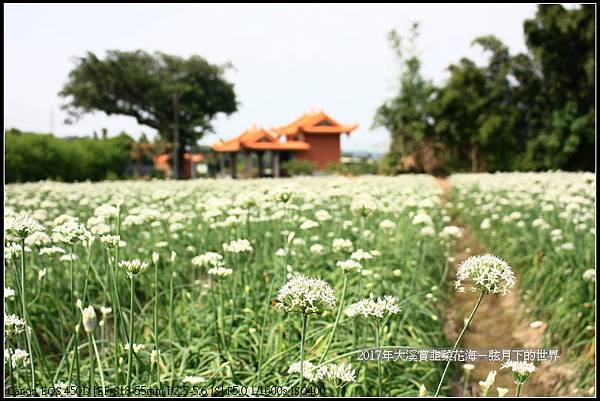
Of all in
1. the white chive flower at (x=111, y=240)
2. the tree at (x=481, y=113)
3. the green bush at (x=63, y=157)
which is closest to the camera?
the white chive flower at (x=111, y=240)

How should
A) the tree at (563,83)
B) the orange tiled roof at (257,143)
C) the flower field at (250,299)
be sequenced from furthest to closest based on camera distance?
the tree at (563,83), the orange tiled roof at (257,143), the flower field at (250,299)

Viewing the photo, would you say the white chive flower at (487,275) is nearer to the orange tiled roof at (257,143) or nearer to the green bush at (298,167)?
the orange tiled roof at (257,143)

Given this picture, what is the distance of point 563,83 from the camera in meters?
28.7

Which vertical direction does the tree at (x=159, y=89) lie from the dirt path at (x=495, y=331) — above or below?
above

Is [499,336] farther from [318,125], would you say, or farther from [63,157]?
[318,125]

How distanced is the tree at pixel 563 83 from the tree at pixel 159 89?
59.9 ft

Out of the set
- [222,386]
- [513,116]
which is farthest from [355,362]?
[513,116]

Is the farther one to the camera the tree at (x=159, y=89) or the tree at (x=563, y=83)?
the tree at (x=563, y=83)

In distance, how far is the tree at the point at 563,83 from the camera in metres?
26.6

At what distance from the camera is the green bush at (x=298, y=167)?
1155 inches

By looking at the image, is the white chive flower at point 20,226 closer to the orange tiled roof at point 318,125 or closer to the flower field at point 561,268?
the flower field at point 561,268

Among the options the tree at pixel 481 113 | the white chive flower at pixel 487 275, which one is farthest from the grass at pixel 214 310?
the tree at pixel 481 113

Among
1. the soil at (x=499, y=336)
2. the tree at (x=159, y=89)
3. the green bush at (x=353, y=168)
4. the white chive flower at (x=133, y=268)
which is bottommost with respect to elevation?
the soil at (x=499, y=336)

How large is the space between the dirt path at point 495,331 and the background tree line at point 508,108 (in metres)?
21.6
